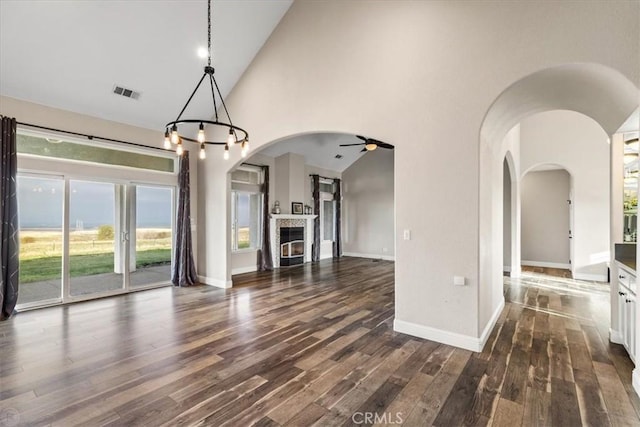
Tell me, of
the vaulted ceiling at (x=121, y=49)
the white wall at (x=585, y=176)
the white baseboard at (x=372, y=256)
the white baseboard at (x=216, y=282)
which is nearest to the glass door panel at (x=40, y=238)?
the vaulted ceiling at (x=121, y=49)

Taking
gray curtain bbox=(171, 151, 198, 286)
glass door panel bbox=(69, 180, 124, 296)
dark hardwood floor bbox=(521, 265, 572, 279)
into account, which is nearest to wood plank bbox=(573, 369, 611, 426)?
dark hardwood floor bbox=(521, 265, 572, 279)

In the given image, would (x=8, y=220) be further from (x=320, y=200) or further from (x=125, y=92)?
(x=320, y=200)

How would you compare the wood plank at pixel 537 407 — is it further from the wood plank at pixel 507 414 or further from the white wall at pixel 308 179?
the white wall at pixel 308 179

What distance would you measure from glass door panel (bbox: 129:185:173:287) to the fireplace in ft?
10.5

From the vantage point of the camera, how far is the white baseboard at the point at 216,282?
6273 millimetres

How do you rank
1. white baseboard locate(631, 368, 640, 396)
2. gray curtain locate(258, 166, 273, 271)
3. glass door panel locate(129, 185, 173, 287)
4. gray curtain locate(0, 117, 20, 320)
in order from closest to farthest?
white baseboard locate(631, 368, 640, 396)
gray curtain locate(0, 117, 20, 320)
glass door panel locate(129, 185, 173, 287)
gray curtain locate(258, 166, 273, 271)

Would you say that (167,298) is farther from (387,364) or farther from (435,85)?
(435,85)

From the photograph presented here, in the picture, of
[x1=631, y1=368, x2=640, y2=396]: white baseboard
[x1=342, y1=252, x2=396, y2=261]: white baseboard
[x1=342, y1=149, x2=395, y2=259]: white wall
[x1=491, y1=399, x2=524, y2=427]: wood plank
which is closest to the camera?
[x1=491, y1=399, x2=524, y2=427]: wood plank

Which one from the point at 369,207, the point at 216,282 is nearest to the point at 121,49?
the point at 216,282

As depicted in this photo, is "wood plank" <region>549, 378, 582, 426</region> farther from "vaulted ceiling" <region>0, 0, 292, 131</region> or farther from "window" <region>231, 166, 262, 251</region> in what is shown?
"window" <region>231, 166, 262, 251</region>

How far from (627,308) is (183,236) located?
22.8 ft

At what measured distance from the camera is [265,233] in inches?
331

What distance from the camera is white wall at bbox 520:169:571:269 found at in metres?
8.38

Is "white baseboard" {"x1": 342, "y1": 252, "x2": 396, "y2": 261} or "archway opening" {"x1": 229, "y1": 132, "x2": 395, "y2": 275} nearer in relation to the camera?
"archway opening" {"x1": 229, "y1": 132, "x2": 395, "y2": 275}
